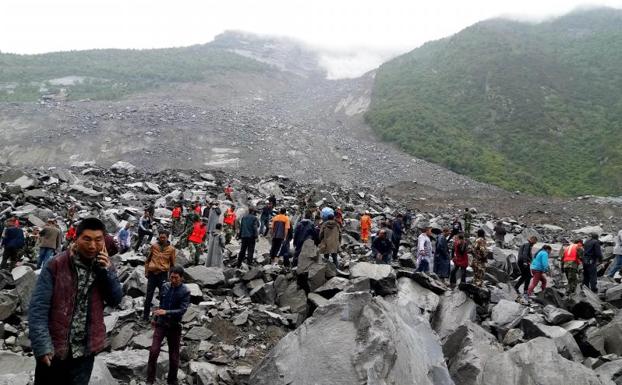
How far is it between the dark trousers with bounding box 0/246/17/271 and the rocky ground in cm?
120

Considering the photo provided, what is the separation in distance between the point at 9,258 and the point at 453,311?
403 inches

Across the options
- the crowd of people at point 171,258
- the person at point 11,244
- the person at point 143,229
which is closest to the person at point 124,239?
the crowd of people at point 171,258

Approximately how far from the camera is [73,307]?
388cm

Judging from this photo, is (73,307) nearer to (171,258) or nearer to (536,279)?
(171,258)

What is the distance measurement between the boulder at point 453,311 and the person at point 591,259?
5.43 meters

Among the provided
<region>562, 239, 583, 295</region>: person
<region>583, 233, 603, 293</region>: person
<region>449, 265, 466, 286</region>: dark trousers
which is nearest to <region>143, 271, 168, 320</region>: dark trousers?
<region>449, 265, 466, 286</region>: dark trousers

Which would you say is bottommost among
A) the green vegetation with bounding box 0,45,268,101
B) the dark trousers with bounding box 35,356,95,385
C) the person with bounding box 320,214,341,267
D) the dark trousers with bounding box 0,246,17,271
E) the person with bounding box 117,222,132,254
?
the person with bounding box 117,222,132,254

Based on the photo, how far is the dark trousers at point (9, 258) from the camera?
461 inches

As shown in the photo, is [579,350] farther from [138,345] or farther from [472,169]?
[472,169]

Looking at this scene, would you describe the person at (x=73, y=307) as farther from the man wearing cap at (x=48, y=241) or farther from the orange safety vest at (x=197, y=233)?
the orange safety vest at (x=197, y=233)

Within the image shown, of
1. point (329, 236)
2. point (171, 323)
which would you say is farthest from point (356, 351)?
point (329, 236)

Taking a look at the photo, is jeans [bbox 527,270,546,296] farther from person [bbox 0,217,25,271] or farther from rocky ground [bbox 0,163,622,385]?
person [bbox 0,217,25,271]

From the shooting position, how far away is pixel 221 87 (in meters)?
69.3

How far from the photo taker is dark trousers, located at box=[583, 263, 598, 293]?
45.1 ft
